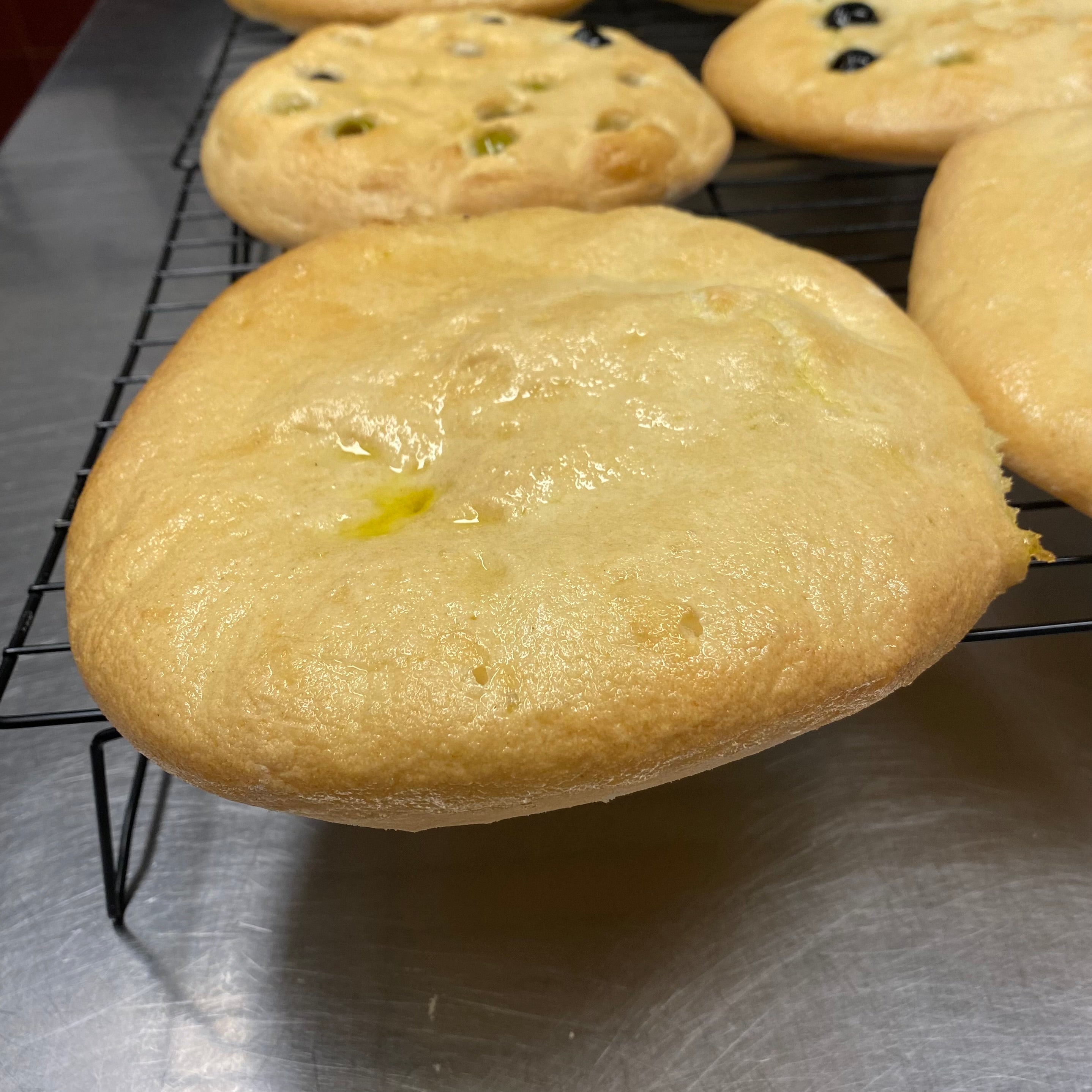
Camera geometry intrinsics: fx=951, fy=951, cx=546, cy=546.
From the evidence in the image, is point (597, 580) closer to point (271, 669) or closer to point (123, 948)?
point (271, 669)

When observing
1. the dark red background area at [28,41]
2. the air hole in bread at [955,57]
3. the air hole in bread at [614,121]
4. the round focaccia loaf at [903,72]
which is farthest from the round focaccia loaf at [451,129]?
the dark red background area at [28,41]

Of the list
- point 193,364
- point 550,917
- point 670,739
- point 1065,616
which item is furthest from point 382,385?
point 1065,616

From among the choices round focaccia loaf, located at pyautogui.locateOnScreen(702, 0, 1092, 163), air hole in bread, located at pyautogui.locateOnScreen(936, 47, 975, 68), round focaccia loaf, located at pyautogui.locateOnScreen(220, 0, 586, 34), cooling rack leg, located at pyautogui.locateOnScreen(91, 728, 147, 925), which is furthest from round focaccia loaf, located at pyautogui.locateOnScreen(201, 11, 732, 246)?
cooling rack leg, located at pyautogui.locateOnScreen(91, 728, 147, 925)

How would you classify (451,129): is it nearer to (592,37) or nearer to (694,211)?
(592,37)

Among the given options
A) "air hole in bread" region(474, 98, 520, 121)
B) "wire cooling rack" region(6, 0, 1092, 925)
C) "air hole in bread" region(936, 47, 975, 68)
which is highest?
"air hole in bread" region(936, 47, 975, 68)

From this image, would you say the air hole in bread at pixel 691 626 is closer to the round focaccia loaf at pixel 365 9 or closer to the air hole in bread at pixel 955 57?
the air hole in bread at pixel 955 57

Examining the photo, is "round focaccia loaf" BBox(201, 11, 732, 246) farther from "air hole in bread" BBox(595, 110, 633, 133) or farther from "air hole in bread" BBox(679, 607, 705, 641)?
"air hole in bread" BBox(679, 607, 705, 641)

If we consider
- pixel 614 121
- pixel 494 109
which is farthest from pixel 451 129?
pixel 614 121
